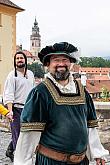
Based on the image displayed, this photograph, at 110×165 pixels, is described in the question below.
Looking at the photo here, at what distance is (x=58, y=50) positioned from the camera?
288 centimetres

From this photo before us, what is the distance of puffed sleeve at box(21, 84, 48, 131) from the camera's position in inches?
109

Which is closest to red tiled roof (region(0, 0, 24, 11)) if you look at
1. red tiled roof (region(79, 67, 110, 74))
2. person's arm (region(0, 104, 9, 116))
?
person's arm (region(0, 104, 9, 116))

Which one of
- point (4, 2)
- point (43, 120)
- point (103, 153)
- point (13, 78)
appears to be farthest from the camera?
point (4, 2)

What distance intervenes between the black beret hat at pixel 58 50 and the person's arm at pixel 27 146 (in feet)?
1.65

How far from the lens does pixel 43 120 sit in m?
2.80

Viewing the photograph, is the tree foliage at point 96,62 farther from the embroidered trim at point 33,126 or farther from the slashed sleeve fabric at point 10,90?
the embroidered trim at point 33,126

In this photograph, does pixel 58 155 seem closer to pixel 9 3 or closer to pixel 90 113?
pixel 90 113

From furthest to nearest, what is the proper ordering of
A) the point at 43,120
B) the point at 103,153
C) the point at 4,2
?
the point at 4,2 < the point at 103,153 < the point at 43,120

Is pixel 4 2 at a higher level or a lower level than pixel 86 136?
higher

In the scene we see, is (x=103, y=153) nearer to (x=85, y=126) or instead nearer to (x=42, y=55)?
(x=85, y=126)

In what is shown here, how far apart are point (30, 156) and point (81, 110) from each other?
433 mm

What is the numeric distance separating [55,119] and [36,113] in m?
0.12

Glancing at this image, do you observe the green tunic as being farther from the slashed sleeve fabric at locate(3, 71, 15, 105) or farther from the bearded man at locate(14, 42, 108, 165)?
the slashed sleeve fabric at locate(3, 71, 15, 105)

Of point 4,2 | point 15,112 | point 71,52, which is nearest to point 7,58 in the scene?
point 4,2
